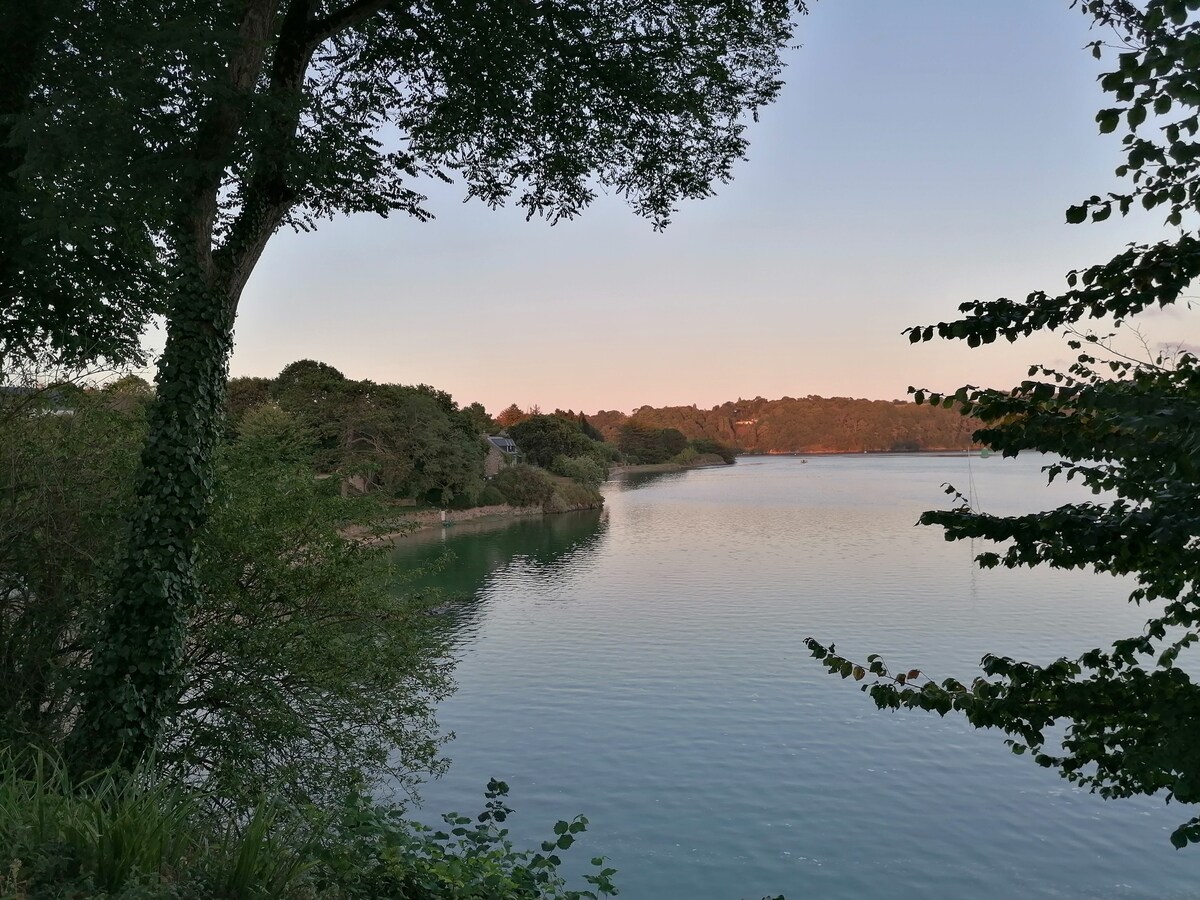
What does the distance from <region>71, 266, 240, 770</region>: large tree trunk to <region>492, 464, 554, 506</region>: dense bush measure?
64.4 meters

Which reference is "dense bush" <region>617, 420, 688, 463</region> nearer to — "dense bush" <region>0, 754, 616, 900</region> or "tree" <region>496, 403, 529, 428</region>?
"tree" <region>496, 403, 529, 428</region>

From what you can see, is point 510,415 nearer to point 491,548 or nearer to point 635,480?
point 635,480

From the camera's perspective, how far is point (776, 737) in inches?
857

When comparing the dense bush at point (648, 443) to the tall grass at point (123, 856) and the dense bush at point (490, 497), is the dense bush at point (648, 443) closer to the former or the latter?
the dense bush at point (490, 497)

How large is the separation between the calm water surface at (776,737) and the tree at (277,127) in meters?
10.1

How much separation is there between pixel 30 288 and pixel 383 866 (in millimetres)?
7033

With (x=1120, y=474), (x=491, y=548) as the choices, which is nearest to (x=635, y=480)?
(x=491, y=548)

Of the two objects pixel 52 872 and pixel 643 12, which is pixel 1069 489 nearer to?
pixel 643 12

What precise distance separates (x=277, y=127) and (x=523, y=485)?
66.3 metres

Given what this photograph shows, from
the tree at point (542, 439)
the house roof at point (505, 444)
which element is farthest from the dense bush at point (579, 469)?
the house roof at point (505, 444)

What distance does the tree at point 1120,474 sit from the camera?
13.2 ft

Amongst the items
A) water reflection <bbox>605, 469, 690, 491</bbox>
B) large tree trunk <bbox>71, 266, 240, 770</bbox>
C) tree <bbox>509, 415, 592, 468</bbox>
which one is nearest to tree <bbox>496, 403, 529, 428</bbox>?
water reflection <bbox>605, 469, 690, 491</bbox>

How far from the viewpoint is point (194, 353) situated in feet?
27.8

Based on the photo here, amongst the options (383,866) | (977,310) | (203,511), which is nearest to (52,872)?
(383,866)
